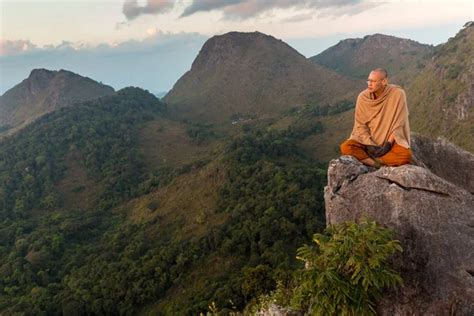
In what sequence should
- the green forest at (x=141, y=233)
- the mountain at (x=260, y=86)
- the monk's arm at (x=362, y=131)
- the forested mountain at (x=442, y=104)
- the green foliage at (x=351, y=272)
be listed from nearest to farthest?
the green foliage at (x=351, y=272), the monk's arm at (x=362, y=131), the green forest at (x=141, y=233), the forested mountain at (x=442, y=104), the mountain at (x=260, y=86)

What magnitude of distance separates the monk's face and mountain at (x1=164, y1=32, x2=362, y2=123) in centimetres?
13514

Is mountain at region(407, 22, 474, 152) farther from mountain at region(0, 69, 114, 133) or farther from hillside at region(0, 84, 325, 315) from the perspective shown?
mountain at region(0, 69, 114, 133)

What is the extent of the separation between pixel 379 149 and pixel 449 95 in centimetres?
7107

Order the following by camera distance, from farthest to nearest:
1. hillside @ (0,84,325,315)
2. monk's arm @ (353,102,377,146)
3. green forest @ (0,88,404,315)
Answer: hillside @ (0,84,325,315), green forest @ (0,88,404,315), monk's arm @ (353,102,377,146)

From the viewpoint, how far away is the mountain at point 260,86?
154 meters

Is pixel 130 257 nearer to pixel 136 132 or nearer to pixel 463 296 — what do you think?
pixel 463 296

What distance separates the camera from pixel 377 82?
9961mm

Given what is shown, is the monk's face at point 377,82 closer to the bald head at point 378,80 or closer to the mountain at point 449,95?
the bald head at point 378,80

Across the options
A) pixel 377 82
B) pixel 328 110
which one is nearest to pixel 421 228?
pixel 377 82

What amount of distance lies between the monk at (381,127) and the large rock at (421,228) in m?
→ 1.00

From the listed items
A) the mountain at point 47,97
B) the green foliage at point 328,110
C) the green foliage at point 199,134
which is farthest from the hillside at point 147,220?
the mountain at point 47,97

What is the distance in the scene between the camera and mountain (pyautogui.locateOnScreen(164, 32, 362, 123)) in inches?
6048

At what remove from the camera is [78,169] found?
104875mm

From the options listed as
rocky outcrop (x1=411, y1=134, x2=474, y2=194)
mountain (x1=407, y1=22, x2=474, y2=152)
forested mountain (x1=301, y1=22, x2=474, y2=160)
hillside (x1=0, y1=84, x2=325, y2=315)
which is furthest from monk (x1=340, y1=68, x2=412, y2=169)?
mountain (x1=407, y1=22, x2=474, y2=152)
